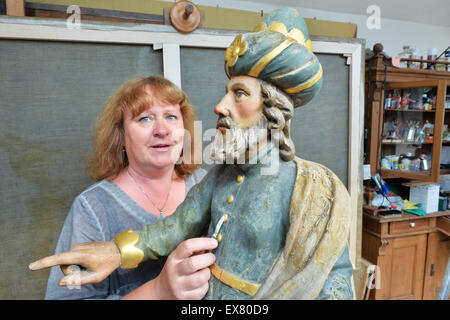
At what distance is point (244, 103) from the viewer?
0.64 meters

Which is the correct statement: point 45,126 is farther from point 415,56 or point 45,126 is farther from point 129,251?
point 415,56

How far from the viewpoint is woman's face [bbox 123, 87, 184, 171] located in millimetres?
904

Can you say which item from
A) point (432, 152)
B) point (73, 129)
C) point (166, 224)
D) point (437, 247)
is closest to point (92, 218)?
point (166, 224)

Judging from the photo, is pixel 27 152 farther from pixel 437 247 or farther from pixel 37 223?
pixel 437 247

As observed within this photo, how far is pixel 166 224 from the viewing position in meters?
0.75

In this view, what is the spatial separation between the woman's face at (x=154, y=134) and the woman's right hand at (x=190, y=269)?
37 centimetres

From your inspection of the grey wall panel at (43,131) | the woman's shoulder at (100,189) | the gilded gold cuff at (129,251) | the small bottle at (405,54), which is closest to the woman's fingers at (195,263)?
the gilded gold cuff at (129,251)

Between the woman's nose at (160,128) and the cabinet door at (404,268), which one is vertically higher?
the woman's nose at (160,128)

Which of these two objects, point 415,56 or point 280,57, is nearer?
point 280,57

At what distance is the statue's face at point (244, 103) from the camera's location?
632 millimetres

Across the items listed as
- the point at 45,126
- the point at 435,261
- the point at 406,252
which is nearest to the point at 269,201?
the point at 45,126

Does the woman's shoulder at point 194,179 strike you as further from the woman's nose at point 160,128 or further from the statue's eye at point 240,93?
the statue's eye at point 240,93

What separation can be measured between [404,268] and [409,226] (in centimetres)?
30
